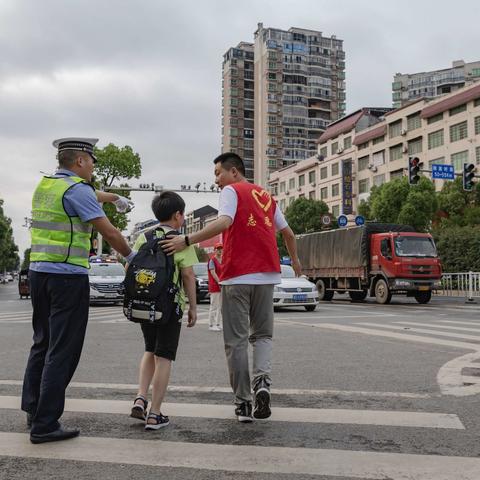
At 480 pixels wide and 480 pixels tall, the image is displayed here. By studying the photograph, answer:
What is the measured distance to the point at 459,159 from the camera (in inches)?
1969

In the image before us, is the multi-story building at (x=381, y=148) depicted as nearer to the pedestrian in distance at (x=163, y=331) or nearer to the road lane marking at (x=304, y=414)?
the road lane marking at (x=304, y=414)

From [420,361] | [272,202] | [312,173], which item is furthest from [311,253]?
[312,173]

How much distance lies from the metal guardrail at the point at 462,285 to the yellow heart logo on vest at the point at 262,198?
752 inches

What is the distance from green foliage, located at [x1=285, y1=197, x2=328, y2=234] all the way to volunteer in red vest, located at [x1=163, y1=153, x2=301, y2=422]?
192ft

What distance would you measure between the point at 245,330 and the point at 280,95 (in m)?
99.7

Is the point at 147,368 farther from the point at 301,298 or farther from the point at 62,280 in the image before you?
the point at 301,298

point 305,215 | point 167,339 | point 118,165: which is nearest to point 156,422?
point 167,339

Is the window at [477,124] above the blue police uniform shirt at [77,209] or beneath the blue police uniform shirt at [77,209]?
above

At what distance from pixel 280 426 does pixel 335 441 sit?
0.46 meters

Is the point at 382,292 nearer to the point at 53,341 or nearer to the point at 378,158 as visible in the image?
the point at 53,341

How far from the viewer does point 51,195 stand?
3.93 meters

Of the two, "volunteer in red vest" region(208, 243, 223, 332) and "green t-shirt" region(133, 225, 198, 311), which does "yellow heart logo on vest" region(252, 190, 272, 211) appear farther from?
"volunteer in red vest" region(208, 243, 223, 332)

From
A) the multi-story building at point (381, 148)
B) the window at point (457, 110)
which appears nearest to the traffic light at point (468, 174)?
the multi-story building at point (381, 148)

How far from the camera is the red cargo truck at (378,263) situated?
2080 cm
